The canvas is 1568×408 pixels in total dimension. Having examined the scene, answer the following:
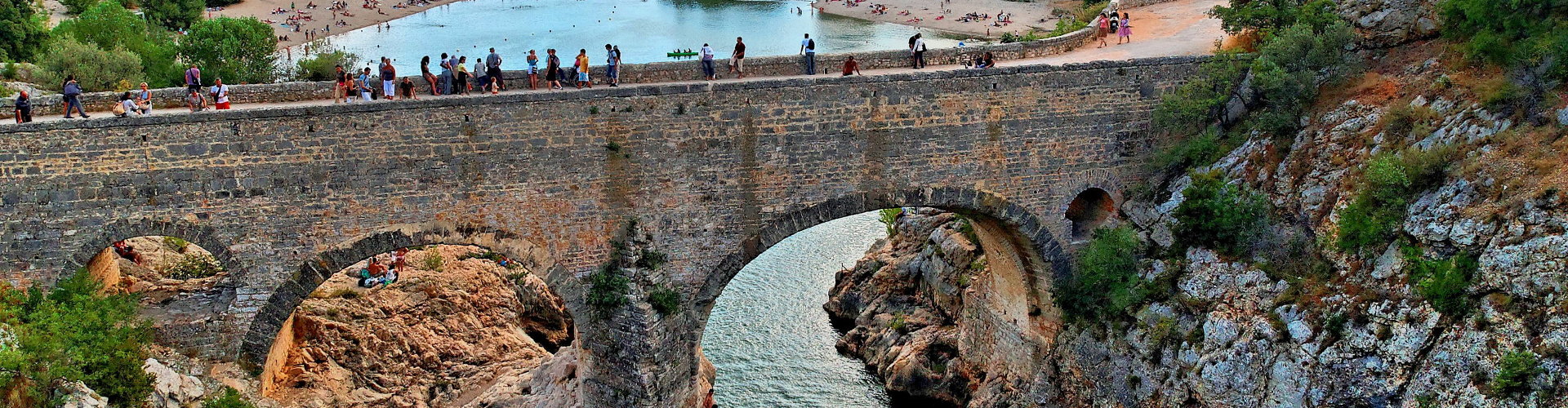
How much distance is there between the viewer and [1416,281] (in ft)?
59.4

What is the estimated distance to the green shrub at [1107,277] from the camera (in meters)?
22.9

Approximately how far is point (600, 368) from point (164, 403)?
722cm

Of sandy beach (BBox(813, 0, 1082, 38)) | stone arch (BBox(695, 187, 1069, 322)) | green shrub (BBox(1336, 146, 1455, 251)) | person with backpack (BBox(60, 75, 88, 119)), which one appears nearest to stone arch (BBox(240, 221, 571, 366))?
stone arch (BBox(695, 187, 1069, 322))

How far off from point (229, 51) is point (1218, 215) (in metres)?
28.9

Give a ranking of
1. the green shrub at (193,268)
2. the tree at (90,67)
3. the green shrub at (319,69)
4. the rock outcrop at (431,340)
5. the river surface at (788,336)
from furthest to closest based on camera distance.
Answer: the green shrub at (319,69) < the tree at (90,67) < the river surface at (788,336) < the rock outcrop at (431,340) < the green shrub at (193,268)

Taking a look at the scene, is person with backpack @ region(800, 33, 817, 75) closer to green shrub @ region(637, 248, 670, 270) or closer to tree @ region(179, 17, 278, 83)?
green shrub @ region(637, 248, 670, 270)

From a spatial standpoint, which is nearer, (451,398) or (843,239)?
(451,398)

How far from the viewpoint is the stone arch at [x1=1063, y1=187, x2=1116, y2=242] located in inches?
968

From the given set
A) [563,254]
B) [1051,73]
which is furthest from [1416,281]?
[563,254]

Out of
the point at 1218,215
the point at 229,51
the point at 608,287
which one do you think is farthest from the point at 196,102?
the point at 1218,215

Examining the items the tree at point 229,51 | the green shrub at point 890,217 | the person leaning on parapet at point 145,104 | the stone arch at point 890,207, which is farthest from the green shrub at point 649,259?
the tree at point 229,51

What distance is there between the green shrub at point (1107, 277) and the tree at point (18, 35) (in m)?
33.7

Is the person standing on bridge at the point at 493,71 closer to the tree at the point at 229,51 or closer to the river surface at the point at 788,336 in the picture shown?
the river surface at the point at 788,336

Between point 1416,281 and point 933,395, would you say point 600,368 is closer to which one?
point 933,395
